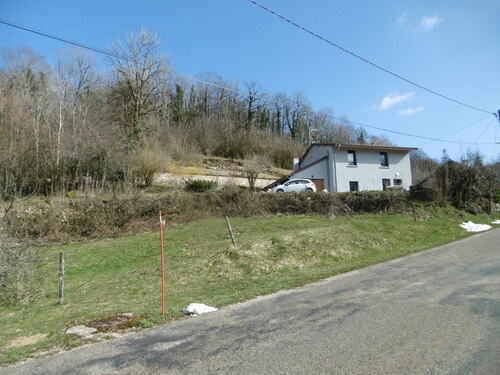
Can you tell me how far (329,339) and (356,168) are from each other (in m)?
31.8

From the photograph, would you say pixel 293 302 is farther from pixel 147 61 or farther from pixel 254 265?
pixel 147 61

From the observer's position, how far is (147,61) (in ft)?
106

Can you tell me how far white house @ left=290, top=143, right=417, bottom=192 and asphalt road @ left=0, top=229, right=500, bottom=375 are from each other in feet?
A: 88.0

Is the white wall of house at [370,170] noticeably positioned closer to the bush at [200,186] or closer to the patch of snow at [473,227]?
the patch of snow at [473,227]

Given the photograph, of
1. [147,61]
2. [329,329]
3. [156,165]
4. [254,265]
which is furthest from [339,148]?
[329,329]

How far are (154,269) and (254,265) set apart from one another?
3730 mm

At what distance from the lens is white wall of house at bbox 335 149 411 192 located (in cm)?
3322

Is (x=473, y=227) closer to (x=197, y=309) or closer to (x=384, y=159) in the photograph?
(x=384, y=159)

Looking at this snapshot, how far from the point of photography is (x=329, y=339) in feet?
14.0

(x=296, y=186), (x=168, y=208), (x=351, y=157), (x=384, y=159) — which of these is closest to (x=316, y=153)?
(x=351, y=157)

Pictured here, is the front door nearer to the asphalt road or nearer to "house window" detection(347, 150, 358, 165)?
"house window" detection(347, 150, 358, 165)

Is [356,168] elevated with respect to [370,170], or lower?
elevated

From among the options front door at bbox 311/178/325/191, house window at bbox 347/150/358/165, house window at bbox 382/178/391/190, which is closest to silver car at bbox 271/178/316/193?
front door at bbox 311/178/325/191

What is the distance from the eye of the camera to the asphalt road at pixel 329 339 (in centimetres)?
356
